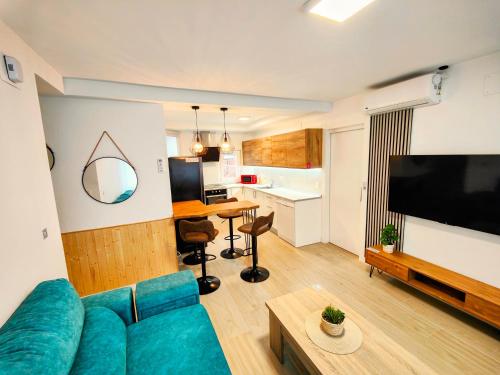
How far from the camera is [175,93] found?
2.73 metres

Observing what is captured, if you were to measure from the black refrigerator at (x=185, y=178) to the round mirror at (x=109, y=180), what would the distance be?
111cm

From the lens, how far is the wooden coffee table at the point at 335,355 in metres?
1.29

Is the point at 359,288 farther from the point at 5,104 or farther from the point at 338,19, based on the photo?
the point at 5,104

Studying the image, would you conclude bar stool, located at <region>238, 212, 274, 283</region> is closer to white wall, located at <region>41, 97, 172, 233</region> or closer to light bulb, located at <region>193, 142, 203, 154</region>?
white wall, located at <region>41, 97, 172, 233</region>

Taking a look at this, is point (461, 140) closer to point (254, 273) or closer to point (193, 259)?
point (254, 273)

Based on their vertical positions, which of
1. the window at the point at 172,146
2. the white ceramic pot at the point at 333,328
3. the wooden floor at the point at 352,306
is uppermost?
the window at the point at 172,146

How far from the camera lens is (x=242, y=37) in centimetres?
161

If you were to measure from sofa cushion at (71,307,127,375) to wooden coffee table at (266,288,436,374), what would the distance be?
3.60ft

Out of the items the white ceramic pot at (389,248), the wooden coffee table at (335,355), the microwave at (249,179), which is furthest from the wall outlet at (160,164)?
the microwave at (249,179)

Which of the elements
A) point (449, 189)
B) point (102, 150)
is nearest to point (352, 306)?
point (449, 189)

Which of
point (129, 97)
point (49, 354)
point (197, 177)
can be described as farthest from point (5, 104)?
point (197, 177)

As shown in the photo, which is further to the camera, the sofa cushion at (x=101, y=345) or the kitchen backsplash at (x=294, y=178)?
the kitchen backsplash at (x=294, y=178)

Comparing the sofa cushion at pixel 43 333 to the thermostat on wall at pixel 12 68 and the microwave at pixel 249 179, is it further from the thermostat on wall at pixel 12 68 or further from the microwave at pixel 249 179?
the microwave at pixel 249 179

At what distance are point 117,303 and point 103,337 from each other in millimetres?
410
